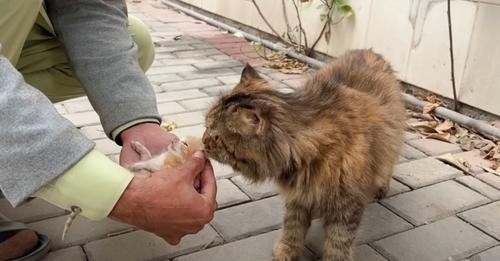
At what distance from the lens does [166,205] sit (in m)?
1.30

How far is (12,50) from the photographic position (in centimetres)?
172

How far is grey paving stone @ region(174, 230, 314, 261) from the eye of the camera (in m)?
2.03

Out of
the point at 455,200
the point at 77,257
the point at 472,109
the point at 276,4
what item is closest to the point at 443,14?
the point at 472,109

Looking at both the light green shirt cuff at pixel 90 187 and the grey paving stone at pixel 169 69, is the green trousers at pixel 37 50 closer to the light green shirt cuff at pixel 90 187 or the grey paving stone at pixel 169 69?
the light green shirt cuff at pixel 90 187

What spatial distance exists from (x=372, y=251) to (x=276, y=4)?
344 cm

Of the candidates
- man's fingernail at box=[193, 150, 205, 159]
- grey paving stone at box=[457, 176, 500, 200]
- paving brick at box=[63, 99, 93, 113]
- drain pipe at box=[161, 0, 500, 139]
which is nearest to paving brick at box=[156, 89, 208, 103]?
paving brick at box=[63, 99, 93, 113]

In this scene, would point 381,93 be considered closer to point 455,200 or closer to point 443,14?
point 455,200

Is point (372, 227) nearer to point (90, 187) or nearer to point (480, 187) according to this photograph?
point (480, 187)

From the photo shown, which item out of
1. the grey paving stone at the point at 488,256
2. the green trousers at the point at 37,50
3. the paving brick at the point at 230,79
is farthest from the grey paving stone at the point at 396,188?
the paving brick at the point at 230,79

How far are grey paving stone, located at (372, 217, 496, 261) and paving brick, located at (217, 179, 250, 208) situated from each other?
651 mm

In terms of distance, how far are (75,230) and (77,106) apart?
4.94 ft

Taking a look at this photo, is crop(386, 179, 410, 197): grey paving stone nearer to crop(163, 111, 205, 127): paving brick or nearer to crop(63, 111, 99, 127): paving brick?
crop(163, 111, 205, 127): paving brick

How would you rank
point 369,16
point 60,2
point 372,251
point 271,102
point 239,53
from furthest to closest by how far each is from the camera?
1. point 239,53
2. point 369,16
3. point 372,251
4. point 60,2
5. point 271,102

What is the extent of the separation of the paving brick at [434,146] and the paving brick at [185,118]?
1.30 metres
